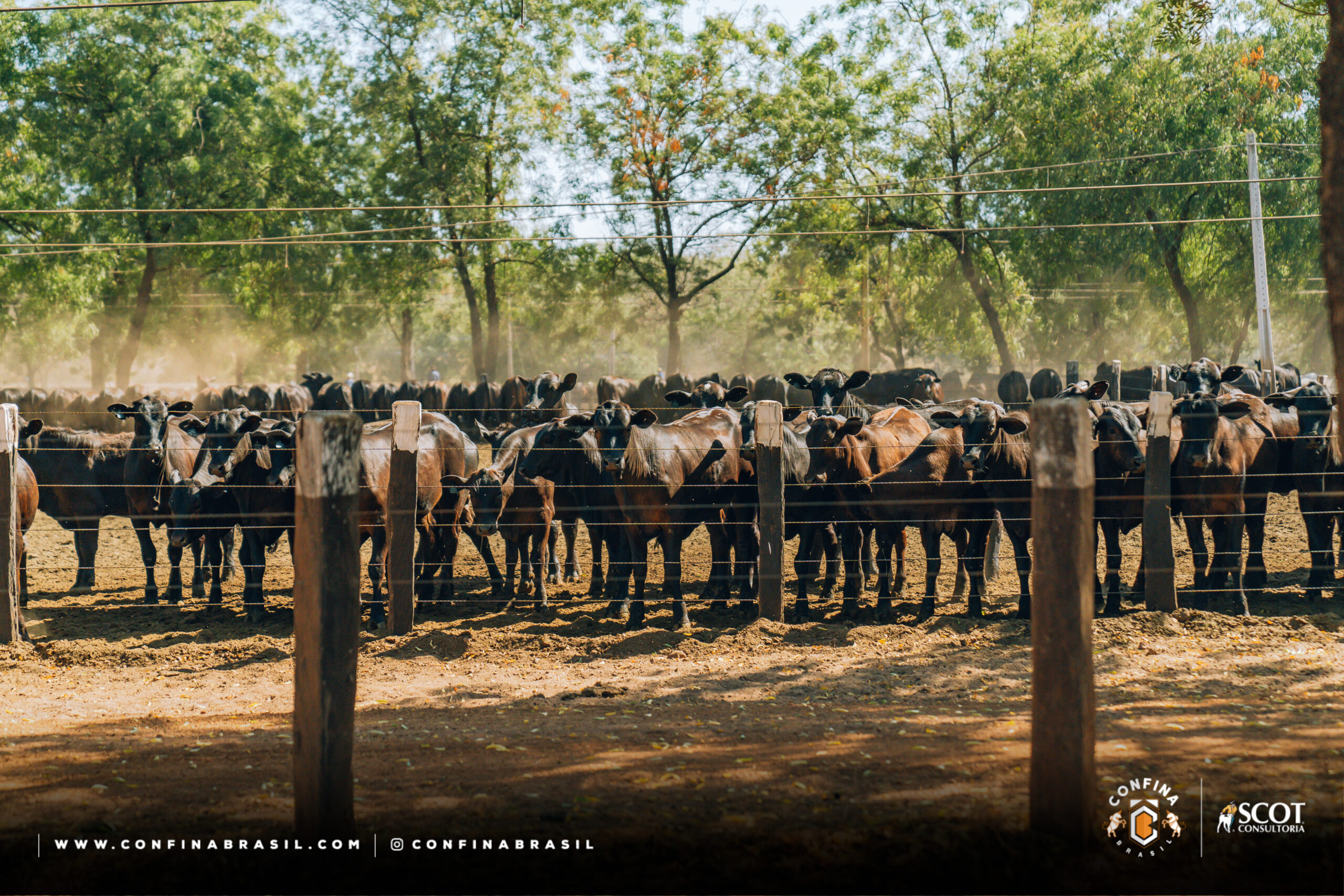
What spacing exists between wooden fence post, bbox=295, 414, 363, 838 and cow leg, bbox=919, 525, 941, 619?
6870mm

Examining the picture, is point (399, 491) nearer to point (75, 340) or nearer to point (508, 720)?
point (508, 720)

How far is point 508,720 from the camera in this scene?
6781mm

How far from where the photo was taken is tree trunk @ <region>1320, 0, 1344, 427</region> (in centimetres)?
467

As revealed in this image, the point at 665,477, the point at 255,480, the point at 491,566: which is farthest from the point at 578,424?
the point at 255,480

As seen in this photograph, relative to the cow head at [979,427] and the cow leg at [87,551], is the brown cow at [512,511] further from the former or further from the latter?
the cow leg at [87,551]

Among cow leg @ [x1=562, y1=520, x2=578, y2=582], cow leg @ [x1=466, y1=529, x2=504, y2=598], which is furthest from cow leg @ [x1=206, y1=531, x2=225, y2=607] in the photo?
cow leg @ [x1=562, y1=520, x2=578, y2=582]

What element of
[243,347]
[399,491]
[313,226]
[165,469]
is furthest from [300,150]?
[399,491]

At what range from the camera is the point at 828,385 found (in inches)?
539

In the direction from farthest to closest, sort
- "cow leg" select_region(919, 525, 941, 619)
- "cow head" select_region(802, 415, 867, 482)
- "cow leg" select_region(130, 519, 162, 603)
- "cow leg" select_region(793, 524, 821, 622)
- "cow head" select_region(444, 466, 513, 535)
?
"cow leg" select_region(130, 519, 162, 603)
"cow head" select_region(444, 466, 513, 535)
"cow head" select_region(802, 415, 867, 482)
"cow leg" select_region(793, 524, 821, 622)
"cow leg" select_region(919, 525, 941, 619)

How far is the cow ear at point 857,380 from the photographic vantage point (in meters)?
13.0

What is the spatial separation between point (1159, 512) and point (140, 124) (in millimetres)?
34155

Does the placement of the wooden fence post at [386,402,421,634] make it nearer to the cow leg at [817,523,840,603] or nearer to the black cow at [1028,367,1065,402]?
the cow leg at [817,523,840,603]

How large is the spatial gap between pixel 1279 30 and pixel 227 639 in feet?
96.7

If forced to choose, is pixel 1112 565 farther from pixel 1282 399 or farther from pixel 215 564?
pixel 215 564
